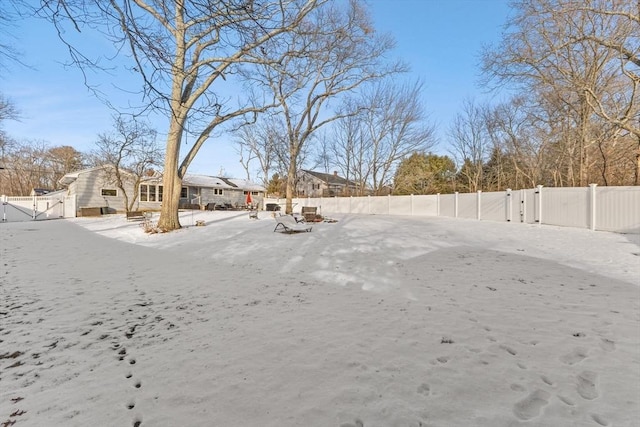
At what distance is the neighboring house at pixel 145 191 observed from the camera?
24.9 metres

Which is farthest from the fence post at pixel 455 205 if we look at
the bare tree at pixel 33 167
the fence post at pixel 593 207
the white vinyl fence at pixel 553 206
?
the bare tree at pixel 33 167

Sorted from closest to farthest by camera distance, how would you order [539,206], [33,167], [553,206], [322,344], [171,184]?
1. [322,344]
2. [553,206]
3. [171,184]
4. [539,206]
5. [33,167]

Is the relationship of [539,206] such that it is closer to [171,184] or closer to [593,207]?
[593,207]

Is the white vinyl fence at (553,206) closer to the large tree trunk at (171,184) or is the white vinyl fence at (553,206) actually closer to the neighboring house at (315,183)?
the large tree trunk at (171,184)

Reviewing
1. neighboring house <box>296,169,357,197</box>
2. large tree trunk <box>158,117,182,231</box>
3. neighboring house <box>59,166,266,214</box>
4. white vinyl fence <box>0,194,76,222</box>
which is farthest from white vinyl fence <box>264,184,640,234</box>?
neighboring house <box>296,169,357,197</box>

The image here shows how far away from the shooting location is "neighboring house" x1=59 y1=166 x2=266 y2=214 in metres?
24.9

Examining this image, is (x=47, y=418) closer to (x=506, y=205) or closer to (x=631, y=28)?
(x=506, y=205)

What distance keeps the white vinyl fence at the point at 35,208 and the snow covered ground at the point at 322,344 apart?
63.5 feet

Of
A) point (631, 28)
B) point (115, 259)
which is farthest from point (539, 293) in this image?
point (631, 28)

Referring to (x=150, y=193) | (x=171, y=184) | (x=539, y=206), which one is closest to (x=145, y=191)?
(x=150, y=193)

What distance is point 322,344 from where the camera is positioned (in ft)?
9.83

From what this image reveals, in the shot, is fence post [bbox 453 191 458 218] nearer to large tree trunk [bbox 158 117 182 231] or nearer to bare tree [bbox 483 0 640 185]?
bare tree [bbox 483 0 640 185]

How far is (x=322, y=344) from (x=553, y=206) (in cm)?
1341

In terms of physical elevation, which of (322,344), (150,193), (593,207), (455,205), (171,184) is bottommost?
(322,344)
